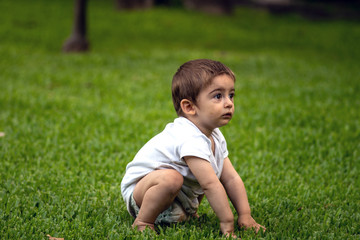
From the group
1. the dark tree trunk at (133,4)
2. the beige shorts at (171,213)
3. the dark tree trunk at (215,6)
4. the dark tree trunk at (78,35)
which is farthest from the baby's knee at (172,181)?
the dark tree trunk at (215,6)

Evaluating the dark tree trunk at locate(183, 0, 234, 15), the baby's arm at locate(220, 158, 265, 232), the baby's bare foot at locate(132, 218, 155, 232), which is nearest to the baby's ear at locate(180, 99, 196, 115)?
the baby's arm at locate(220, 158, 265, 232)

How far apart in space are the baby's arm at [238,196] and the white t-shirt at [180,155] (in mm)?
79

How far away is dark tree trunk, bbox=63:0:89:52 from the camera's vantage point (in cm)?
1030

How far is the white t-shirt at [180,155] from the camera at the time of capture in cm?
248

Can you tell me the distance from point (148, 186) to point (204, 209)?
721mm

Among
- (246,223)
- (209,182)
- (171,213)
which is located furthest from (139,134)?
(209,182)

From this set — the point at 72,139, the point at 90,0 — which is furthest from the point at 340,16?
the point at 72,139

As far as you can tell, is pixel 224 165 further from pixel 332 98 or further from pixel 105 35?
pixel 105 35

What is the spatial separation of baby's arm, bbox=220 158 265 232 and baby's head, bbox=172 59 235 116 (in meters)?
0.51

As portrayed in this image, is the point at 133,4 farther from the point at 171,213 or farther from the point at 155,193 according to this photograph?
the point at 155,193

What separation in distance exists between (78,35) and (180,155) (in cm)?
848

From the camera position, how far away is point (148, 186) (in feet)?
8.22

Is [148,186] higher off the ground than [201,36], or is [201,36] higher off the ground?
[148,186]

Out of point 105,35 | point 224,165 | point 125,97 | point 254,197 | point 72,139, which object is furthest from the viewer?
point 105,35
